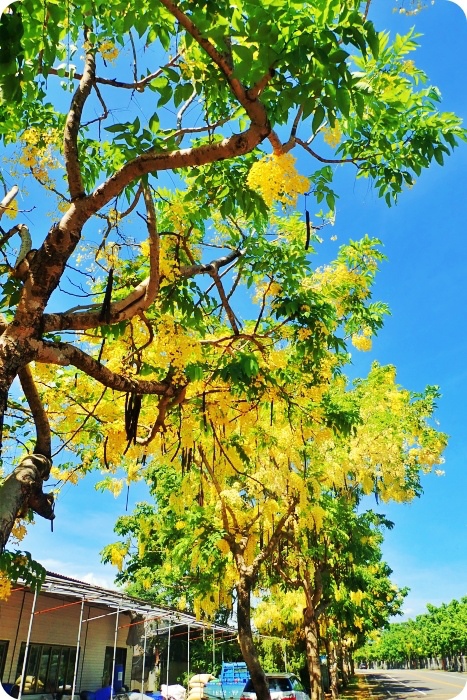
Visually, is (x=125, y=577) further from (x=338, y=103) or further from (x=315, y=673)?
(x=338, y=103)

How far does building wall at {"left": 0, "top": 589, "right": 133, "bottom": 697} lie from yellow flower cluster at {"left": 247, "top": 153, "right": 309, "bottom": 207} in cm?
784

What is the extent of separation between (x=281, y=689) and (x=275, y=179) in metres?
10.3

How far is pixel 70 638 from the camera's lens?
39.6ft

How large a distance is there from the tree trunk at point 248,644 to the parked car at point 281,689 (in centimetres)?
218

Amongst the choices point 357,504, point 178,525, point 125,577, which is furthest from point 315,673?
point 125,577

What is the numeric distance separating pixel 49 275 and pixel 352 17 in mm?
1671

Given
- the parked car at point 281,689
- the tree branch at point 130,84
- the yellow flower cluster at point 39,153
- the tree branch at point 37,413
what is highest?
the yellow flower cluster at point 39,153

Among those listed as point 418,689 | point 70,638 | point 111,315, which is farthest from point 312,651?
point 418,689

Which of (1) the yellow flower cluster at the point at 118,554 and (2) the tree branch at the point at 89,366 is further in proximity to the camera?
(1) the yellow flower cluster at the point at 118,554

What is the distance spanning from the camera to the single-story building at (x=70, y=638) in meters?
9.23

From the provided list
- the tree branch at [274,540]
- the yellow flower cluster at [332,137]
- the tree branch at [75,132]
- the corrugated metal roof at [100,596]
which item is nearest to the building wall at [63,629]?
the corrugated metal roof at [100,596]

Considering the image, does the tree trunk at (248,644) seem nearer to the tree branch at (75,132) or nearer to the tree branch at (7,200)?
the tree branch at (7,200)

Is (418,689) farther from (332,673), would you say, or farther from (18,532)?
(18,532)

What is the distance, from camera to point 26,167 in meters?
4.61
